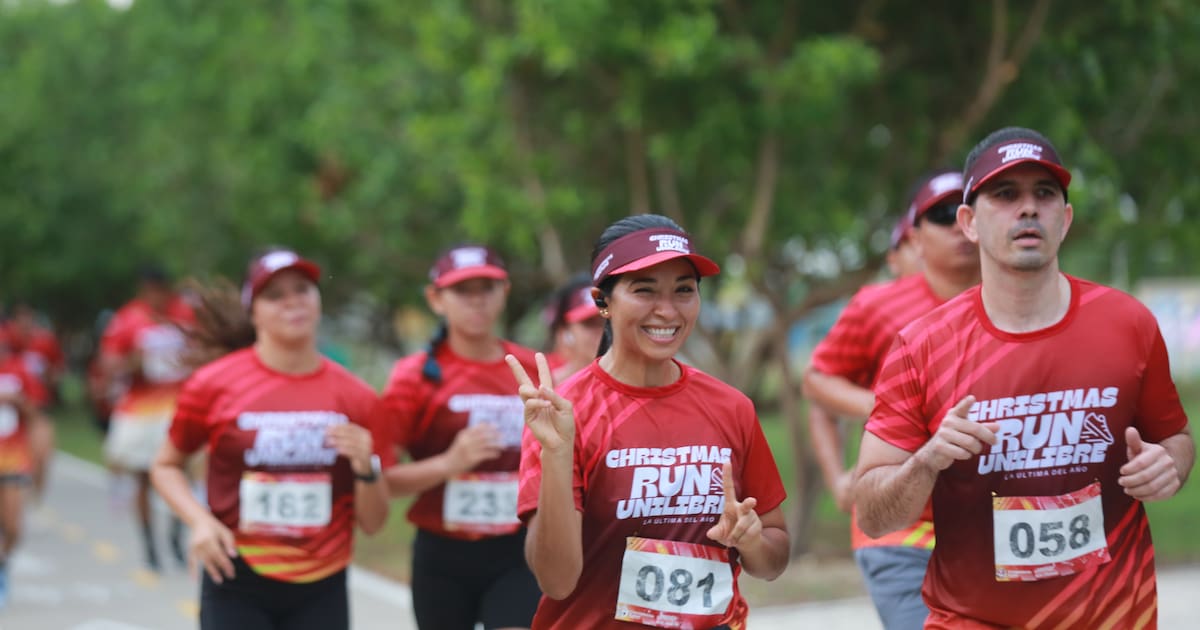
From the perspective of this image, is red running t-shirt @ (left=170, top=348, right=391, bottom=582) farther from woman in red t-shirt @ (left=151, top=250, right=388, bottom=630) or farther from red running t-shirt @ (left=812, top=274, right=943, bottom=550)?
red running t-shirt @ (left=812, top=274, right=943, bottom=550)

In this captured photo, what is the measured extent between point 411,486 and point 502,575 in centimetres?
51

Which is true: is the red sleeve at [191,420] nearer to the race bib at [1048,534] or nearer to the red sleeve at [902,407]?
the red sleeve at [902,407]

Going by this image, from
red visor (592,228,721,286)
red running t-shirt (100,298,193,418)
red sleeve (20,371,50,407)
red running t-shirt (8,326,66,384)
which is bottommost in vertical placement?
red visor (592,228,721,286)

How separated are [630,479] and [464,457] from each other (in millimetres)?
1934

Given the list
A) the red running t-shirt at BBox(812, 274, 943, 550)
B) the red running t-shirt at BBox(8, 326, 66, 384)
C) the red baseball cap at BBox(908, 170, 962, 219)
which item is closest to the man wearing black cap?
the red baseball cap at BBox(908, 170, 962, 219)

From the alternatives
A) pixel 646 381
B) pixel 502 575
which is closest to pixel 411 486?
pixel 502 575

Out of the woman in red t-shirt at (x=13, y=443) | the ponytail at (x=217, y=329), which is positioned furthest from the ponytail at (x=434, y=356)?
the woman in red t-shirt at (x=13, y=443)

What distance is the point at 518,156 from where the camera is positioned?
37.7 feet

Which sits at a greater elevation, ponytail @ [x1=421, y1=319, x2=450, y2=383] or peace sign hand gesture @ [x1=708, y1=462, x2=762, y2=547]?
ponytail @ [x1=421, y1=319, x2=450, y2=383]

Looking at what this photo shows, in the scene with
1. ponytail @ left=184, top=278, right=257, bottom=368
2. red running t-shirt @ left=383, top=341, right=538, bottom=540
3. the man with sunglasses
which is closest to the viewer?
the man with sunglasses

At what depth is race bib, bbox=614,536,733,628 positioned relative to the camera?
371cm

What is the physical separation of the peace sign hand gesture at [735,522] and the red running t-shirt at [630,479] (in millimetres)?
122

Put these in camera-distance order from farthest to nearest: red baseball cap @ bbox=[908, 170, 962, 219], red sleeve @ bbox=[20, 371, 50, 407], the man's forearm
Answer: red sleeve @ bbox=[20, 371, 50, 407], red baseball cap @ bbox=[908, 170, 962, 219], the man's forearm

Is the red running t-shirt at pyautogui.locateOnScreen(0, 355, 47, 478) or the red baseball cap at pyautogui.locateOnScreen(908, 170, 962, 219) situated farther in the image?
Answer: the red running t-shirt at pyautogui.locateOnScreen(0, 355, 47, 478)
